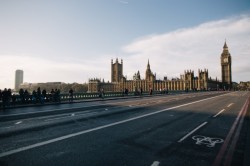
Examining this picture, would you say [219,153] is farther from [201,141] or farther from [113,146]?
[113,146]

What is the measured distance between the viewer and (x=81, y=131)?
918 centimetres

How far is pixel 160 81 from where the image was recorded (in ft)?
564

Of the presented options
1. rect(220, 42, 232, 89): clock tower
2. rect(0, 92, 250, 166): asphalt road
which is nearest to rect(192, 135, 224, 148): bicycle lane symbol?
rect(0, 92, 250, 166): asphalt road

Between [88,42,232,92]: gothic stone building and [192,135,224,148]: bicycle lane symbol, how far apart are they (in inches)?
5819

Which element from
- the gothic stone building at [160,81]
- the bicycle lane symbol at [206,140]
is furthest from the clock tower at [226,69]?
the bicycle lane symbol at [206,140]

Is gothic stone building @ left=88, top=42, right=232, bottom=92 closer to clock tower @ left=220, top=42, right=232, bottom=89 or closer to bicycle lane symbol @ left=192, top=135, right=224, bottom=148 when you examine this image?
clock tower @ left=220, top=42, right=232, bottom=89

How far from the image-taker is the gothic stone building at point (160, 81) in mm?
153875

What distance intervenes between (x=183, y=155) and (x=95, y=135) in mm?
3686

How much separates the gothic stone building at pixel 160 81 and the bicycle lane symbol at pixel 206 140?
147809 millimetres

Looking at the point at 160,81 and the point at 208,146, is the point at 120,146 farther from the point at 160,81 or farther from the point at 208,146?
the point at 160,81

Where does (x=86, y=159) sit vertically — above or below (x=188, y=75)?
below

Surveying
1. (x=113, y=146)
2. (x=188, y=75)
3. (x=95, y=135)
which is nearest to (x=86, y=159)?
(x=113, y=146)

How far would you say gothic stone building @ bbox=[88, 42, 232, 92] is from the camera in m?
154

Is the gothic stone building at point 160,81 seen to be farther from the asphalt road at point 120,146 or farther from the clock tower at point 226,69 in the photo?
the asphalt road at point 120,146
